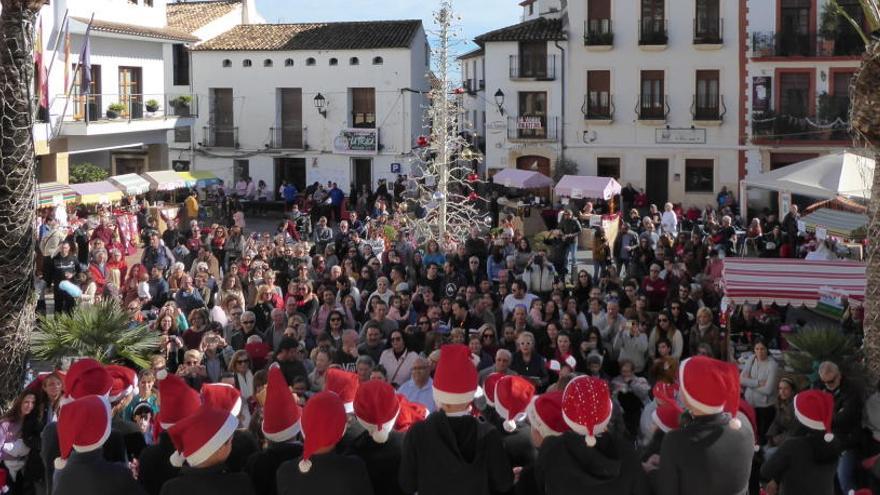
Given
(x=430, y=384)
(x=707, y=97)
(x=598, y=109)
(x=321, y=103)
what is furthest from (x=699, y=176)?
(x=430, y=384)

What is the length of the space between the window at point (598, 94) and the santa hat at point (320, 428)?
2904 cm

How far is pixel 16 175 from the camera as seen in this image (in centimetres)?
734

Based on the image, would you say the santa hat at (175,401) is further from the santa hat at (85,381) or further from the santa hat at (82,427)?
the santa hat at (85,381)

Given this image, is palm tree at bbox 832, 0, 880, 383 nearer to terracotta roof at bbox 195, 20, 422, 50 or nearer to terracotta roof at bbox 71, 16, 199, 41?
terracotta roof at bbox 71, 16, 199, 41

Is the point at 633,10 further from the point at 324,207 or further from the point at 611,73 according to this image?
the point at 324,207

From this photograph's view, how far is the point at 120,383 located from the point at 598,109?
27.9 m

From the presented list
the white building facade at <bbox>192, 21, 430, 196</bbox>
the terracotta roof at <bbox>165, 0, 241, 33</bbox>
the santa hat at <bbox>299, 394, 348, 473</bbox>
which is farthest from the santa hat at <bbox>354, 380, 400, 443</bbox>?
the terracotta roof at <bbox>165, 0, 241, 33</bbox>

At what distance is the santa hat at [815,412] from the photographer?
6484mm

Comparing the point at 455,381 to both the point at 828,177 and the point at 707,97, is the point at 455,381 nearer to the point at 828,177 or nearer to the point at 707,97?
the point at 828,177

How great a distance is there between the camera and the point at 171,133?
37438mm

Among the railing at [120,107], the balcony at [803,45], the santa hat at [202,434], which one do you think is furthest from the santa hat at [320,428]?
the balcony at [803,45]

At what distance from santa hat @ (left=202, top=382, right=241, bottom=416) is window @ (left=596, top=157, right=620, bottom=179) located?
28.7 meters

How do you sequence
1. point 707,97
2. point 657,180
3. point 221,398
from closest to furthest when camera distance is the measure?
point 221,398, point 707,97, point 657,180

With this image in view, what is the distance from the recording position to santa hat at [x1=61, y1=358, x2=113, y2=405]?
682 centimetres
